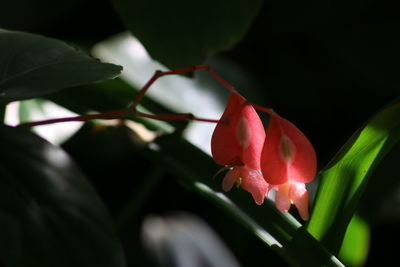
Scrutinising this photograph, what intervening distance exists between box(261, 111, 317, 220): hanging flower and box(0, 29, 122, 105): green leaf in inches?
6.5

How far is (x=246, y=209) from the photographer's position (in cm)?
75

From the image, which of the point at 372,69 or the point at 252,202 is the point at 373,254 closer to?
the point at 372,69

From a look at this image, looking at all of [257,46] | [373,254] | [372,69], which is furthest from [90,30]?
[373,254]

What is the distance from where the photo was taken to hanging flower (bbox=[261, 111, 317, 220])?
2.14 ft

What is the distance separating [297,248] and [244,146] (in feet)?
0.37

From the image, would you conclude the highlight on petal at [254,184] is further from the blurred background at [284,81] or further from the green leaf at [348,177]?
the blurred background at [284,81]

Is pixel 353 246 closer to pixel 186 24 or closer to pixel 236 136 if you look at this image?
pixel 236 136

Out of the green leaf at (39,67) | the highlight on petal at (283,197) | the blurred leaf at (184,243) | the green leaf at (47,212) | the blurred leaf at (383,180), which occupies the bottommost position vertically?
the blurred leaf at (184,243)

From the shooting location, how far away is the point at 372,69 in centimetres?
156

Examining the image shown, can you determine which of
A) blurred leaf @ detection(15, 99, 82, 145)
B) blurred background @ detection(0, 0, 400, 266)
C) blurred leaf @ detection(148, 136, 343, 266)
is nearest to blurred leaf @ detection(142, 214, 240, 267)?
blurred background @ detection(0, 0, 400, 266)

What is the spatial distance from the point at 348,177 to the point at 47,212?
31 cm

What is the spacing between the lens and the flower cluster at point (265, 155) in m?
0.66

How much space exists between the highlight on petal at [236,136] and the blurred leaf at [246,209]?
0.07 m

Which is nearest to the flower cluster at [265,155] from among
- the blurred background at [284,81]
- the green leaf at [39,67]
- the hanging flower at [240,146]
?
the hanging flower at [240,146]
